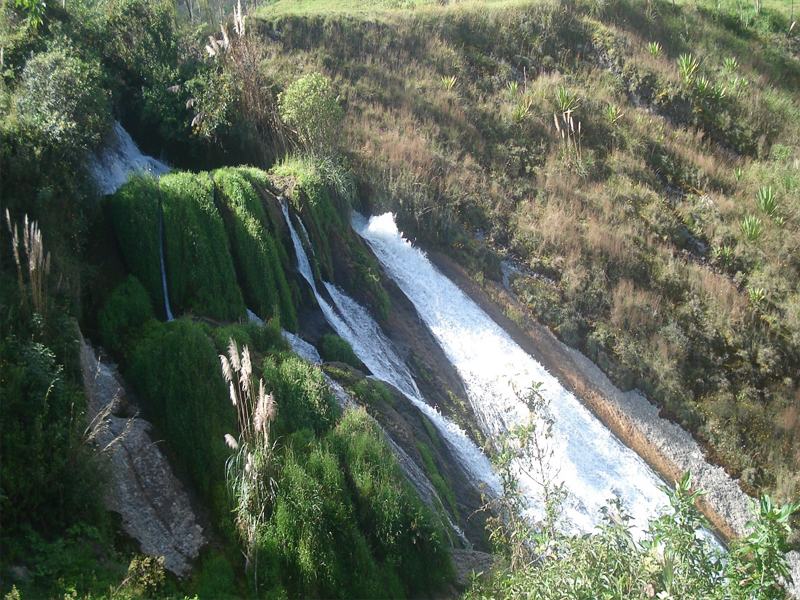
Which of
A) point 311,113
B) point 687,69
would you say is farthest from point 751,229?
point 311,113

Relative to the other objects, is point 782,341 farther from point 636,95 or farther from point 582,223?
point 636,95

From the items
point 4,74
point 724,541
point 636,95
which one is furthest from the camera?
point 636,95

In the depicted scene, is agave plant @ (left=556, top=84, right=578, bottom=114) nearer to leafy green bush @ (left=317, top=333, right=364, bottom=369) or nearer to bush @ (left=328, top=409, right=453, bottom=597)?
leafy green bush @ (left=317, top=333, right=364, bottom=369)

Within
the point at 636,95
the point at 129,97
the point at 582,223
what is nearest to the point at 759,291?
the point at 582,223

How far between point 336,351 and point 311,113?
24.7 ft

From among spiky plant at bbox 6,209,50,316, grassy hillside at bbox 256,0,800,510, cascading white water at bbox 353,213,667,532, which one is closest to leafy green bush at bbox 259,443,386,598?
spiky plant at bbox 6,209,50,316

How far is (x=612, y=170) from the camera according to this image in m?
24.1

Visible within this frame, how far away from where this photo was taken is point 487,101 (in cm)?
2600

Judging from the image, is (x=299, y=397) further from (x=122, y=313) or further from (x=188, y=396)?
(x=122, y=313)

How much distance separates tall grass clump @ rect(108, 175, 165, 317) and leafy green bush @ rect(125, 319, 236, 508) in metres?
1.65

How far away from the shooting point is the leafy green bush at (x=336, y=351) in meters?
11.8

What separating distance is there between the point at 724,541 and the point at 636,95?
19.9 metres

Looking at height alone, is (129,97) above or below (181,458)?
above

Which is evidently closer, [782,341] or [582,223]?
[782,341]
